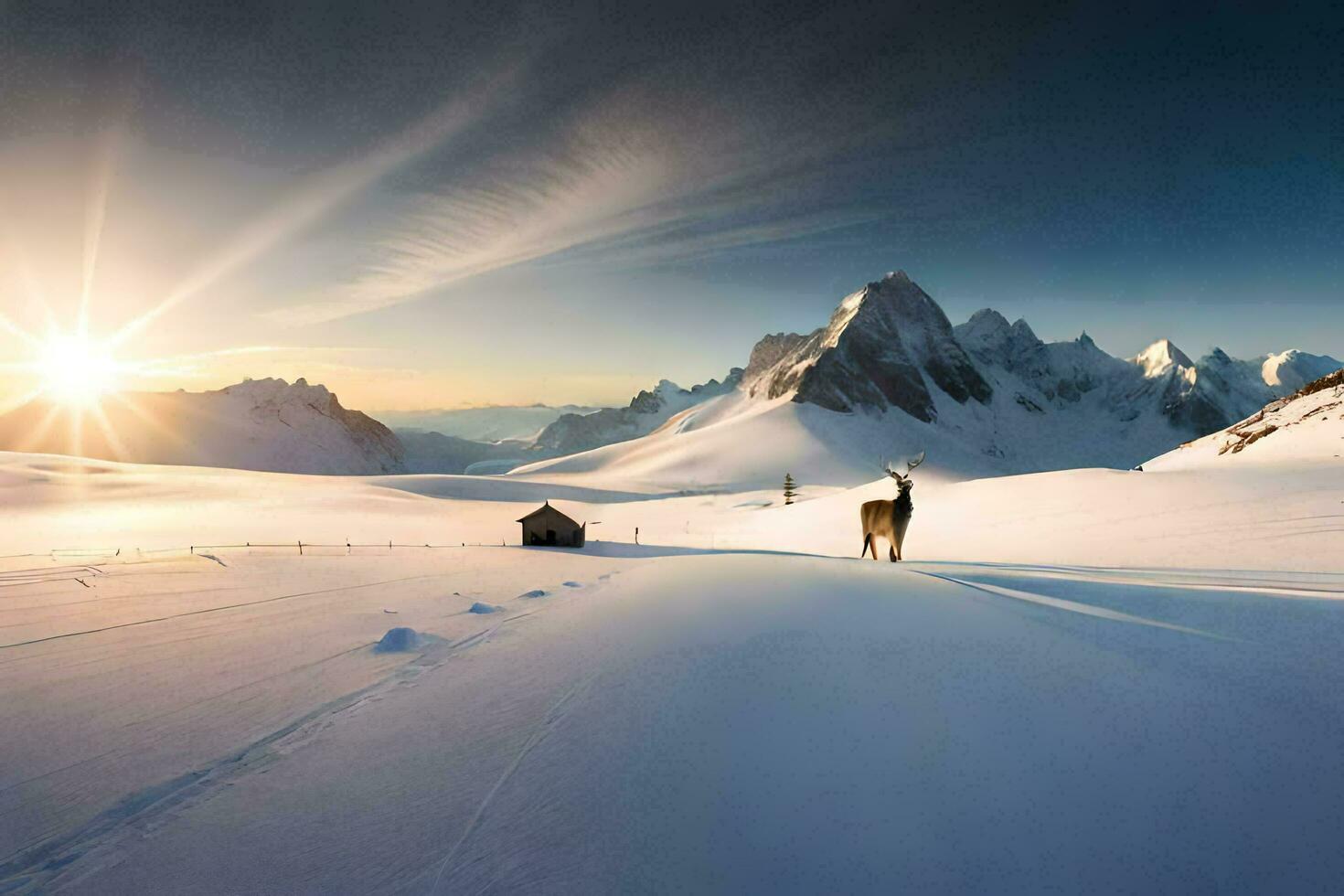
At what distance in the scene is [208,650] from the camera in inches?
338

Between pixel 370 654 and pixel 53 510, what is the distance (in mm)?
46070

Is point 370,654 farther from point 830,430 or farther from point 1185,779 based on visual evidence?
point 830,430

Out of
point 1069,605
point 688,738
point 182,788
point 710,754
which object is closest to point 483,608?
point 182,788

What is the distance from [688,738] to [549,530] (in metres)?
25.7

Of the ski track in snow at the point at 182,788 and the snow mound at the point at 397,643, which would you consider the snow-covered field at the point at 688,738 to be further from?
the snow mound at the point at 397,643

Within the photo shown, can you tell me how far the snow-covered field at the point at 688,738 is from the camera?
384 centimetres

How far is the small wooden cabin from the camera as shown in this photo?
29828 millimetres

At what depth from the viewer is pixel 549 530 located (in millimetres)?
29953

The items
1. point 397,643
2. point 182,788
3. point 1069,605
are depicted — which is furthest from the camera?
point 1069,605

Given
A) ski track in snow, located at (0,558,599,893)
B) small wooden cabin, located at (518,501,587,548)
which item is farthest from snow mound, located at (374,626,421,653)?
small wooden cabin, located at (518,501,587,548)

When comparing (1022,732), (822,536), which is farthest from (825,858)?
(822,536)

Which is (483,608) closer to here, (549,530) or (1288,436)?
(549,530)

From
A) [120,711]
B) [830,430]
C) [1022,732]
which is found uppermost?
[830,430]

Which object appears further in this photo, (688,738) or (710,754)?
(688,738)
